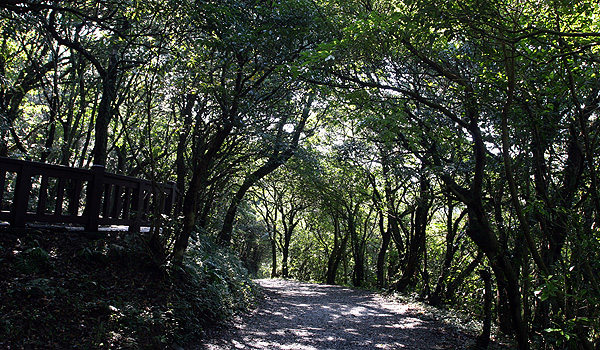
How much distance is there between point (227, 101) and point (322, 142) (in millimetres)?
9898

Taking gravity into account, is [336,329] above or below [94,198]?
below

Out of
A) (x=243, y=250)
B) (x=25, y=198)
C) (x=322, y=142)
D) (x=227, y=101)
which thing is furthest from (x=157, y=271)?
(x=243, y=250)

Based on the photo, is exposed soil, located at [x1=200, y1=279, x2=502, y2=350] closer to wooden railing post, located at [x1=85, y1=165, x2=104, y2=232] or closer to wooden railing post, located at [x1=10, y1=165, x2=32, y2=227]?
wooden railing post, located at [x1=85, y1=165, x2=104, y2=232]

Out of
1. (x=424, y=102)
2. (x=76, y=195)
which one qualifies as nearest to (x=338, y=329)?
(x=424, y=102)

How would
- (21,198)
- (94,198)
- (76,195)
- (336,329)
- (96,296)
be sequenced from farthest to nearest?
1. (336,329)
2. (94,198)
3. (76,195)
4. (21,198)
5. (96,296)

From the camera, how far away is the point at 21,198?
21.8 feet

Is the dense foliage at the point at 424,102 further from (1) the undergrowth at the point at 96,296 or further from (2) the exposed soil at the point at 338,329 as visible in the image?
(2) the exposed soil at the point at 338,329

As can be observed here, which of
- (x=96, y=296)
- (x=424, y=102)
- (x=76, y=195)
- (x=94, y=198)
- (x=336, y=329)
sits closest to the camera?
(x=96, y=296)

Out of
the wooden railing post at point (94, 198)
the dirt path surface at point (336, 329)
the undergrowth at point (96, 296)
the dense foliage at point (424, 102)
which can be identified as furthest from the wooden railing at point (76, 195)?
the dirt path surface at point (336, 329)

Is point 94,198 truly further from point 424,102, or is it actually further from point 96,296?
point 424,102

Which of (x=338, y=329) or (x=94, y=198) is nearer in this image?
(x=94, y=198)

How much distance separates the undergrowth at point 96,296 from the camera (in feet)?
15.5

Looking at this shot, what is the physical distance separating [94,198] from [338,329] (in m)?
5.45

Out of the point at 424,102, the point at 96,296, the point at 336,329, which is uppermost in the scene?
the point at 424,102
